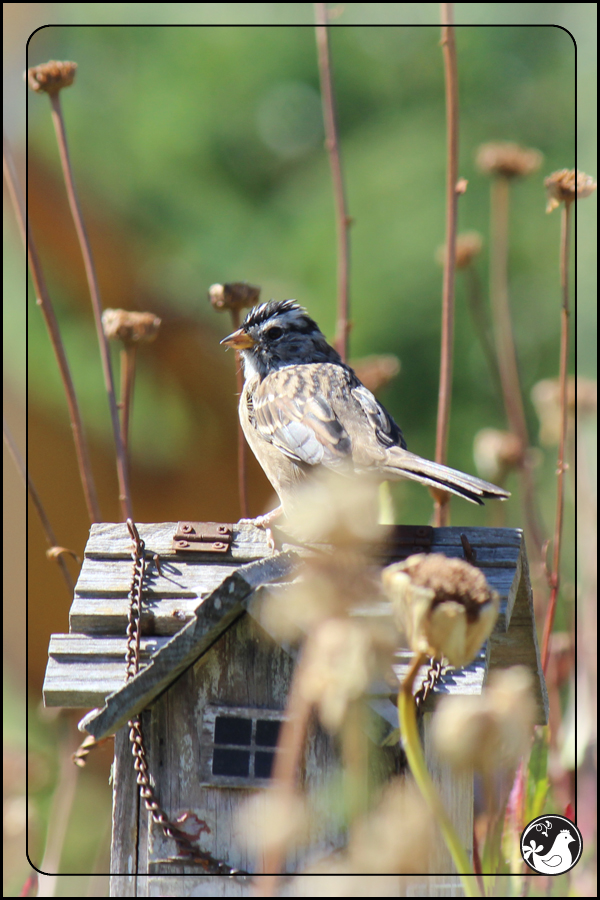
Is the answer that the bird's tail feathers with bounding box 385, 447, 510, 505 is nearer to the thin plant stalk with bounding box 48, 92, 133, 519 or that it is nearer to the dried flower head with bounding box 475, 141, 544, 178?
the thin plant stalk with bounding box 48, 92, 133, 519

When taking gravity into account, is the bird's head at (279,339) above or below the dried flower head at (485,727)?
above

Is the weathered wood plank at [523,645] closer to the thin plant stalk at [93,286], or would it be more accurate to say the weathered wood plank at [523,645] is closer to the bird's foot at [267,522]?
the bird's foot at [267,522]

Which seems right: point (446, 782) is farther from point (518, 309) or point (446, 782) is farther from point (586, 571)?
point (518, 309)

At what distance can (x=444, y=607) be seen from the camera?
838mm

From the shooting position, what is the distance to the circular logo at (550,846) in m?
1.47

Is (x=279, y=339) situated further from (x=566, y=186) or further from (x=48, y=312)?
(x=566, y=186)

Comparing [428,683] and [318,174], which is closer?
[428,683]

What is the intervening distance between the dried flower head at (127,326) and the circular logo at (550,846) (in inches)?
51.3

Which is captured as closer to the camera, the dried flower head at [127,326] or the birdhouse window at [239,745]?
the birdhouse window at [239,745]

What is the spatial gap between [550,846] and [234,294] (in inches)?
52.7

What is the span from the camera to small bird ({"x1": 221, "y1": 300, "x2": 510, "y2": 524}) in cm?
211

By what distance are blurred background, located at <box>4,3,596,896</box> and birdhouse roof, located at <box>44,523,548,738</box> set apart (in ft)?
7.82

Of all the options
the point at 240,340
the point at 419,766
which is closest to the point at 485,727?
Answer: the point at 419,766

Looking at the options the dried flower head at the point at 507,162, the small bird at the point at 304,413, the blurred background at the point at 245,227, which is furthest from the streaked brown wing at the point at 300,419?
the blurred background at the point at 245,227
